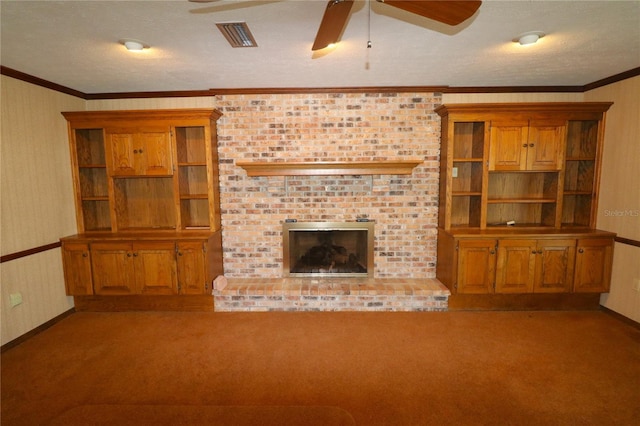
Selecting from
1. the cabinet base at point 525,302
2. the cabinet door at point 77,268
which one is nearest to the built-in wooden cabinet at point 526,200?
the cabinet base at point 525,302

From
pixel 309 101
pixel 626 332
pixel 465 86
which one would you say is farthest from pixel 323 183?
pixel 626 332

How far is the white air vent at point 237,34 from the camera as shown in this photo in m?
2.08

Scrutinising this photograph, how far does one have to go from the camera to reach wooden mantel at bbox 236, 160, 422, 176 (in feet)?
11.2

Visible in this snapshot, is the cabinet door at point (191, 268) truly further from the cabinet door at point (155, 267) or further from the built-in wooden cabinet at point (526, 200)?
the built-in wooden cabinet at point (526, 200)

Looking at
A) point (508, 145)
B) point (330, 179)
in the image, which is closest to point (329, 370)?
point (330, 179)

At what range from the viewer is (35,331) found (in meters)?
3.08

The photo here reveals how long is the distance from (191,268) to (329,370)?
1.91 m

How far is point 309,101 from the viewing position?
3.70 m

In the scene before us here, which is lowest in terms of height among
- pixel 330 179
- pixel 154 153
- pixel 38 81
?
pixel 330 179

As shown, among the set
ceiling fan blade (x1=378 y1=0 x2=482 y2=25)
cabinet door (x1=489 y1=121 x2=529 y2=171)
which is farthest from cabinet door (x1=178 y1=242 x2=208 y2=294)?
cabinet door (x1=489 y1=121 x2=529 y2=171)

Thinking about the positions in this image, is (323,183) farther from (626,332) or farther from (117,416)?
(626,332)

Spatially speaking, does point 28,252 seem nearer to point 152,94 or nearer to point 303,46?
point 152,94

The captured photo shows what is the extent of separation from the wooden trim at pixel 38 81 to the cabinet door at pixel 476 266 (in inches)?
183

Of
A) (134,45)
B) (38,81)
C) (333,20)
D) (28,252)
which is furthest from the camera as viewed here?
(38,81)
